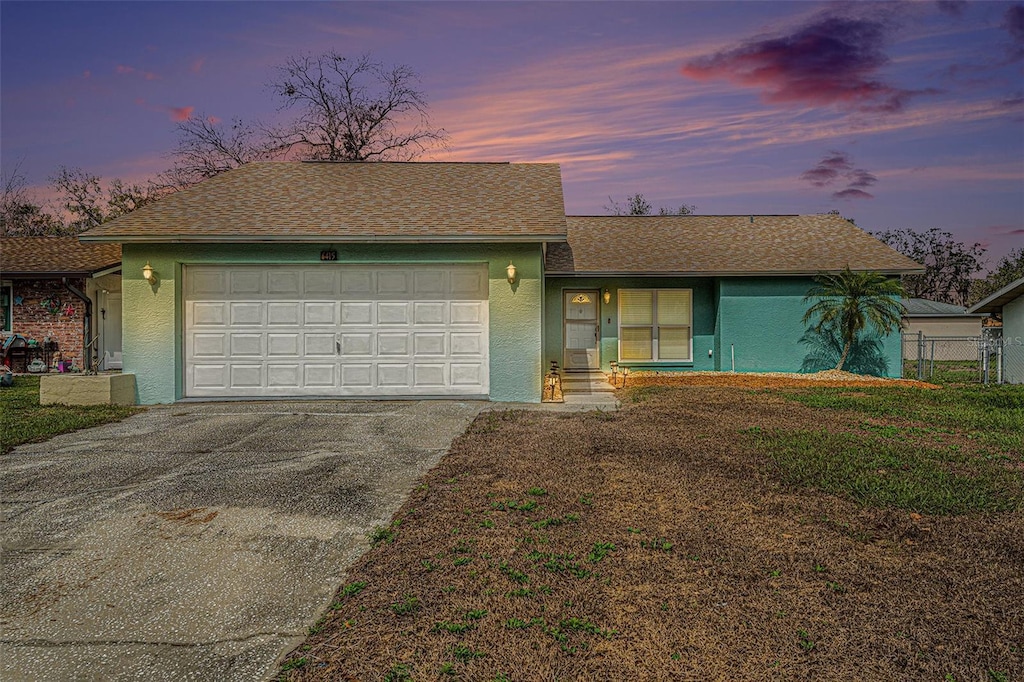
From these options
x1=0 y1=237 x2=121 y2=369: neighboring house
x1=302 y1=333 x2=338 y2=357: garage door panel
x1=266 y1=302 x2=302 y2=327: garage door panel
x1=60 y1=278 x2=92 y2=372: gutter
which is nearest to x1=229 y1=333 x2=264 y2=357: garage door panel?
x1=266 y1=302 x2=302 y2=327: garage door panel

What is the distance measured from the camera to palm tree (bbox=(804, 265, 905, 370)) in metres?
14.0

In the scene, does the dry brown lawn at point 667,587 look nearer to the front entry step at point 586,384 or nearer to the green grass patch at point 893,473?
the green grass patch at point 893,473

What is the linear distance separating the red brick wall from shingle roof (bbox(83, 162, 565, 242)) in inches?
320

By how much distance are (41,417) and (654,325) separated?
42.3 feet

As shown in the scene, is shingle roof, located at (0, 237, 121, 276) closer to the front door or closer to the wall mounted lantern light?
the wall mounted lantern light

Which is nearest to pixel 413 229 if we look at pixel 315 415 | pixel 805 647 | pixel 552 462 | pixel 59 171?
pixel 315 415

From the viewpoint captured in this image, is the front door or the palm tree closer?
the palm tree

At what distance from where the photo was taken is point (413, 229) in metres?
10.6

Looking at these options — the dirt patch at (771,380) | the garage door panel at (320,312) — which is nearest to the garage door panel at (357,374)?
the garage door panel at (320,312)

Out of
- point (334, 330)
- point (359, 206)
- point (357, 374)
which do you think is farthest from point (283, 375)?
point (359, 206)

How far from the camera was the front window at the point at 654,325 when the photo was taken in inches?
609

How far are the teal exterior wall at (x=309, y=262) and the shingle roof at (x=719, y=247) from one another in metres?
4.47

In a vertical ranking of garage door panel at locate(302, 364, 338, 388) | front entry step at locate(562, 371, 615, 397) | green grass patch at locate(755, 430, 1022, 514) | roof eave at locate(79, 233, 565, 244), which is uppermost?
roof eave at locate(79, 233, 565, 244)

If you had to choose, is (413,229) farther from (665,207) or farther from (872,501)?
(665,207)
